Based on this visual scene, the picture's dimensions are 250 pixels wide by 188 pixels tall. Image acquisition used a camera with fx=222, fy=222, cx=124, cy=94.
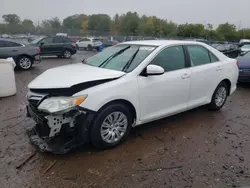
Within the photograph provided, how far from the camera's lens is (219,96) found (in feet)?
16.6

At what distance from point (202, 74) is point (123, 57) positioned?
1.66m

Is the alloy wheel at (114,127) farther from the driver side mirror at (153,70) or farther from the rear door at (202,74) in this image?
the rear door at (202,74)

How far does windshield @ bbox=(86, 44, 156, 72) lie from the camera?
144 inches

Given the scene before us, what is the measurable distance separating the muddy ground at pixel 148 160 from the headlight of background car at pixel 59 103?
75 centimetres

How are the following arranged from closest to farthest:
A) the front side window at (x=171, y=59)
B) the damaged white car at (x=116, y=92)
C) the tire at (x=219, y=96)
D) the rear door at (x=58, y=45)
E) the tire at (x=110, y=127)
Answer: the damaged white car at (x=116, y=92)
the tire at (x=110, y=127)
the front side window at (x=171, y=59)
the tire at (x=219, y=96)
the rear door at (x=58, y=45)

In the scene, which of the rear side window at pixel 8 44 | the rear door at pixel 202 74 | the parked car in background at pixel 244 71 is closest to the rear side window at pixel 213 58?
the rear door at pixel 202 74

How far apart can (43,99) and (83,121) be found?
639 millimetres

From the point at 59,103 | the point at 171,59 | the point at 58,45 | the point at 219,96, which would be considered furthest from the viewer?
the point at 58,45

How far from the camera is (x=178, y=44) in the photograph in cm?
423

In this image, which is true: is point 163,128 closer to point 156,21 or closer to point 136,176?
point 136,176

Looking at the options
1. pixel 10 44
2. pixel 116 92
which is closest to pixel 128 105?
pixel 116 92

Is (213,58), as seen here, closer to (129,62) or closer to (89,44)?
(129,62)

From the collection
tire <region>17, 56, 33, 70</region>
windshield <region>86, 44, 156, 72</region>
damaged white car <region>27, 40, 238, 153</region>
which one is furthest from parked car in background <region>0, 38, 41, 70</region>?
damaged white car <region>27, 40, 238, 153</region>

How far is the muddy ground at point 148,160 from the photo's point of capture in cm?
271
